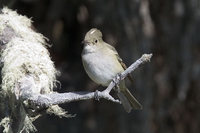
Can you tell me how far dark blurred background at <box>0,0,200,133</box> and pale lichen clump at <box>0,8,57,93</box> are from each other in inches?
60.0

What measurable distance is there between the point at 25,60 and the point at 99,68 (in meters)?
0.89

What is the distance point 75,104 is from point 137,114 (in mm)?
774

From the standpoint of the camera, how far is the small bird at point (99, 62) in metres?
4.39

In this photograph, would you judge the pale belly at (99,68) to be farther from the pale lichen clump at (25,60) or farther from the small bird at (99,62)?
the pale lichen clump at (25,60)

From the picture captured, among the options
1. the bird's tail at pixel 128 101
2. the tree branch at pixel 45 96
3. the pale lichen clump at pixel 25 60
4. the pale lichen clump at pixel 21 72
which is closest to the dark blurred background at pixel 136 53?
the bird's tail at pixel 128 101

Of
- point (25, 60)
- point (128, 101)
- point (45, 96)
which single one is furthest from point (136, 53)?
point (45, 96)

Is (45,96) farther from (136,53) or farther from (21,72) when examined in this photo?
(136,53)

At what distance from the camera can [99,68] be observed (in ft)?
14.5

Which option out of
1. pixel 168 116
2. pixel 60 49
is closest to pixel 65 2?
pixel 60 49

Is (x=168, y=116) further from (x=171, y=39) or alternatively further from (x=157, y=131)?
(x=171, y=39)

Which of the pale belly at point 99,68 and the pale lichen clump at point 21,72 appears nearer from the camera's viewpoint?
the pale lichen clump at point 21,72

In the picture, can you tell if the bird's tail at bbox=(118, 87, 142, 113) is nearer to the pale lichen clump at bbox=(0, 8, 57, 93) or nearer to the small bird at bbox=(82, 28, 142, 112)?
the small bird at bbox=(82, 28, 142, 112)

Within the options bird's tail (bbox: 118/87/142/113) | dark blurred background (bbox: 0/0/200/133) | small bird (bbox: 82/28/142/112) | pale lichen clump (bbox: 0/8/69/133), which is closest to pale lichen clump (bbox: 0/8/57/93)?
pale lichen clump (bbox: 0/8/69/133)

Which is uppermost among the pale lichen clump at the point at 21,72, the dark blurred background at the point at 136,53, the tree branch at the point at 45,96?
Answer: the dark blurred background at the point at 136,53
